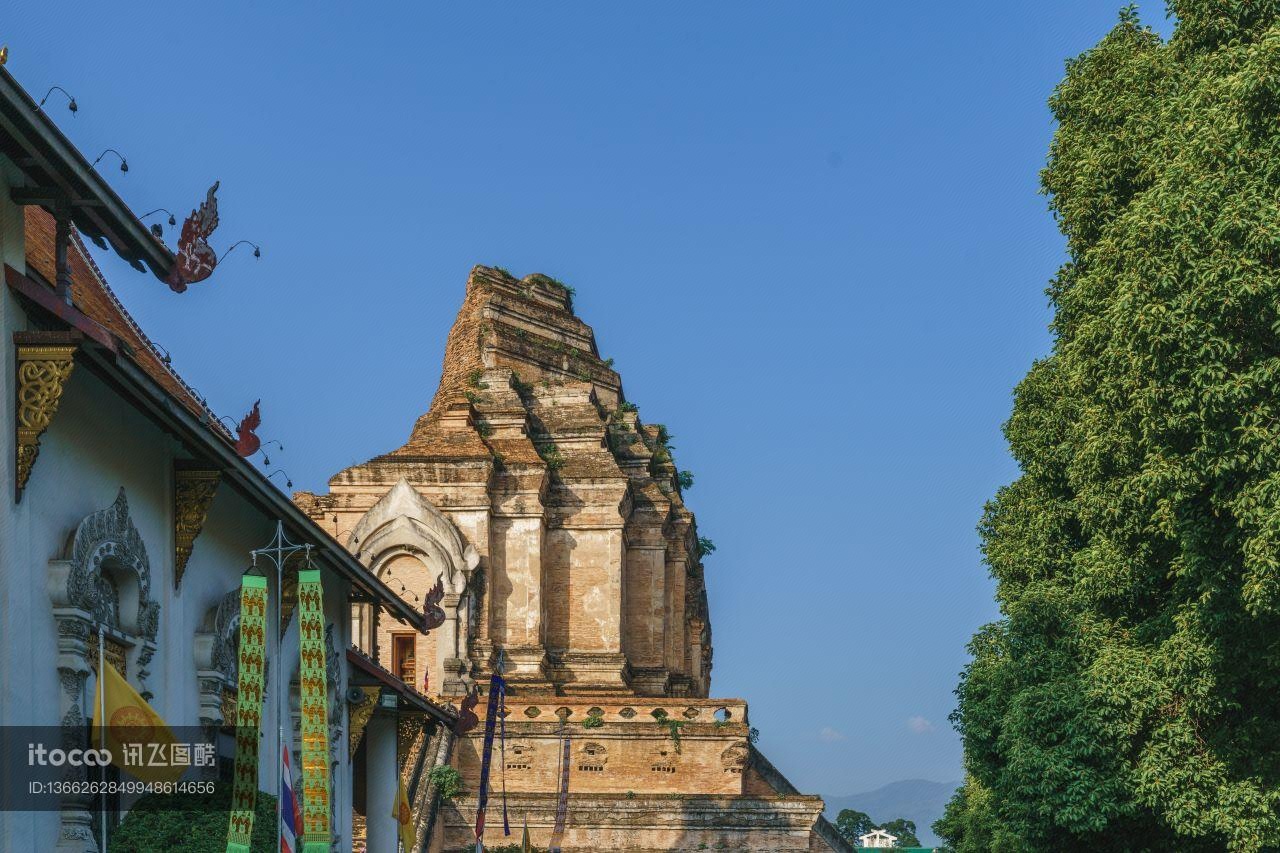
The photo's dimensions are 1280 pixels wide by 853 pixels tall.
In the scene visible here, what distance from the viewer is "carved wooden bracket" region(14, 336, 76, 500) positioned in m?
10.1

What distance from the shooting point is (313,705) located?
42.0 ft

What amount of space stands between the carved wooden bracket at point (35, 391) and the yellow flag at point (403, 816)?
11456mm

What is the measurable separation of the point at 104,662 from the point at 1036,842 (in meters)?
12.5

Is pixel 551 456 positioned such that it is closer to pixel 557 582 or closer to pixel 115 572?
pixel 557 582

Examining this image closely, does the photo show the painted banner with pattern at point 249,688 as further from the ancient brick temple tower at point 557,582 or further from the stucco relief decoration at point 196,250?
the ancient brick temple tower at point 557,582

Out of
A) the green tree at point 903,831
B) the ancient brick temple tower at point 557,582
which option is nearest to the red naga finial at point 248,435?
the ancient brick temple tower at point 557,582

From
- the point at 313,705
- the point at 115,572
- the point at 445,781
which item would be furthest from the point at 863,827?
the point at 115,572

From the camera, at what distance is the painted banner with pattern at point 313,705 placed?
12773 millimetres

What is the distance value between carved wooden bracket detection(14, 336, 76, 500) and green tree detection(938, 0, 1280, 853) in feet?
33.4

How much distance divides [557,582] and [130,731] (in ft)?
73.9

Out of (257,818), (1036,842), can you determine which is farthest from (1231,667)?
(257,818)

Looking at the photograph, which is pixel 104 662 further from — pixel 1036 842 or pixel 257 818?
pixel 1036 842

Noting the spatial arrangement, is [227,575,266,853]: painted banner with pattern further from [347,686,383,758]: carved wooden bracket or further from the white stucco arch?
the white stucco arch

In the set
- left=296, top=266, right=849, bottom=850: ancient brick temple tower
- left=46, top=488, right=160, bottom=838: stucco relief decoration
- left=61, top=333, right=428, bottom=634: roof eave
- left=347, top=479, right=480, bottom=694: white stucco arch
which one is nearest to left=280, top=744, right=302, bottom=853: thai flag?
left=46, top=488, right=160, bottom=838: stucco relief decoration
